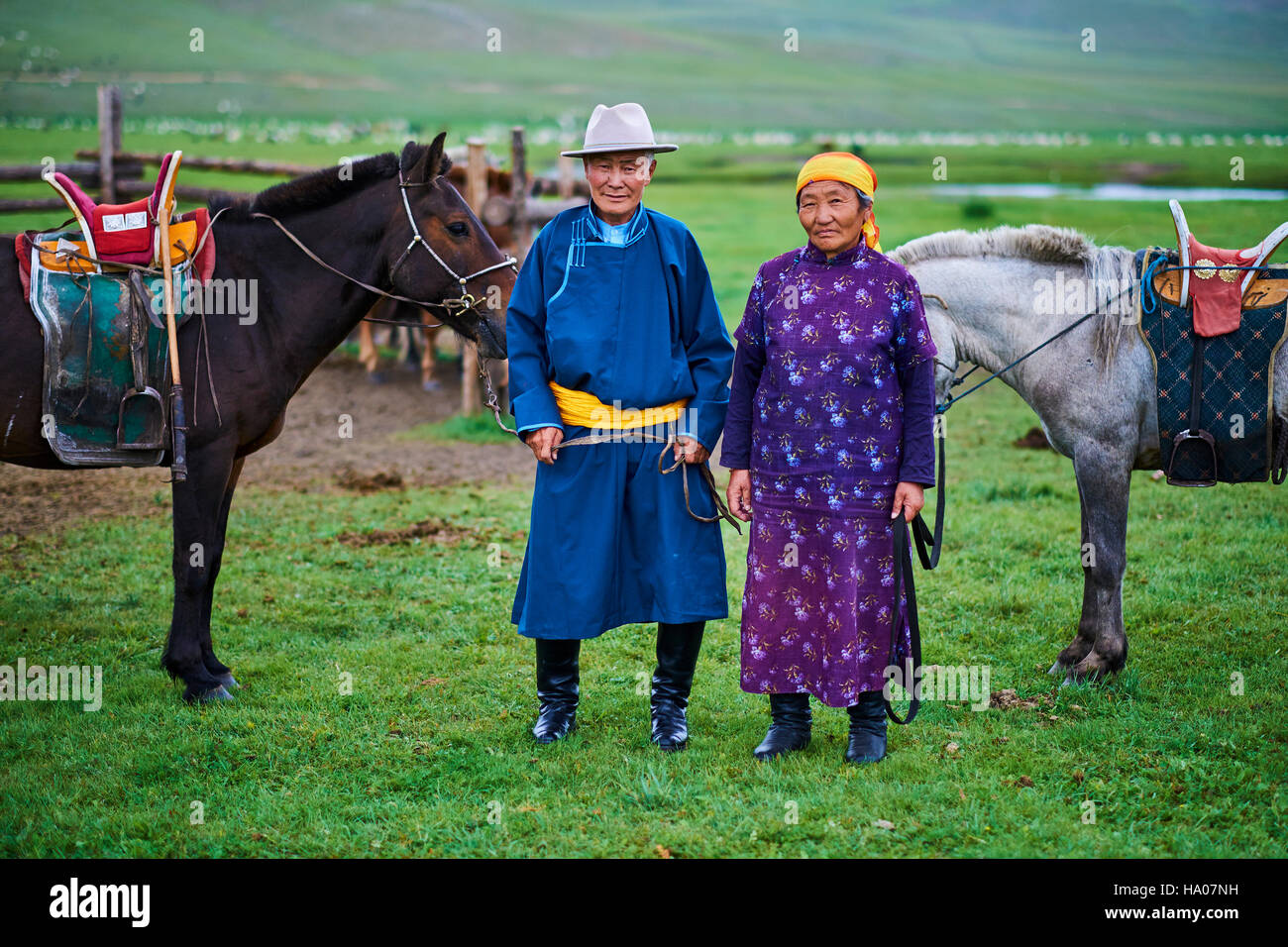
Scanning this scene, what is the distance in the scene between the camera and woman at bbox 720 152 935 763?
3555 millimetres

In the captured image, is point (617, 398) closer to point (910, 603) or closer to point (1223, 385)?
point (910, 603)

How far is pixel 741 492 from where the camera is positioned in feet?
12.6

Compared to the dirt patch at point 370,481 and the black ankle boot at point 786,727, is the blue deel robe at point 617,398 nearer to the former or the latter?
the black ankle boot at point 786,727

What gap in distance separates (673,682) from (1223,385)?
274 cm

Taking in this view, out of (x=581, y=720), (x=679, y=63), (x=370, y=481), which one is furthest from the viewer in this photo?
(x=679, y=63)

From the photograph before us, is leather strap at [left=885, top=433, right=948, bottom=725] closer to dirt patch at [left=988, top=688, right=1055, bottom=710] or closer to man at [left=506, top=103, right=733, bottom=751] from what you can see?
man at [left=506, top=103, right=733, bottom=751]

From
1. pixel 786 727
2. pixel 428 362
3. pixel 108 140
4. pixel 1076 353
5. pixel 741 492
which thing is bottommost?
pixel 786 727

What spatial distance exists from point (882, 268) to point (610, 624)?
1.62 m

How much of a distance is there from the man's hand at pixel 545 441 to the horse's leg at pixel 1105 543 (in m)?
2.46

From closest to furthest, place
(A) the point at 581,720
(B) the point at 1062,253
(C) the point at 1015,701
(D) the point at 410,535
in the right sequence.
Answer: (A) the point at 581,720 < (C) the point at 1015,701 < (B) the point at 1062,253 < (D) the point at 410,535

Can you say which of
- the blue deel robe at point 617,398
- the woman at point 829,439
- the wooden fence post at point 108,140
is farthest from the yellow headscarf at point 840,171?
the wooden fence post at point 108,140

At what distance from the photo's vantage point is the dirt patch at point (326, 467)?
25.6 feet

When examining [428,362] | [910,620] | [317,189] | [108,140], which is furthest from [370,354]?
[910,620]

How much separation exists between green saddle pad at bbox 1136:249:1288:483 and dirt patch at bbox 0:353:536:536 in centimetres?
531
